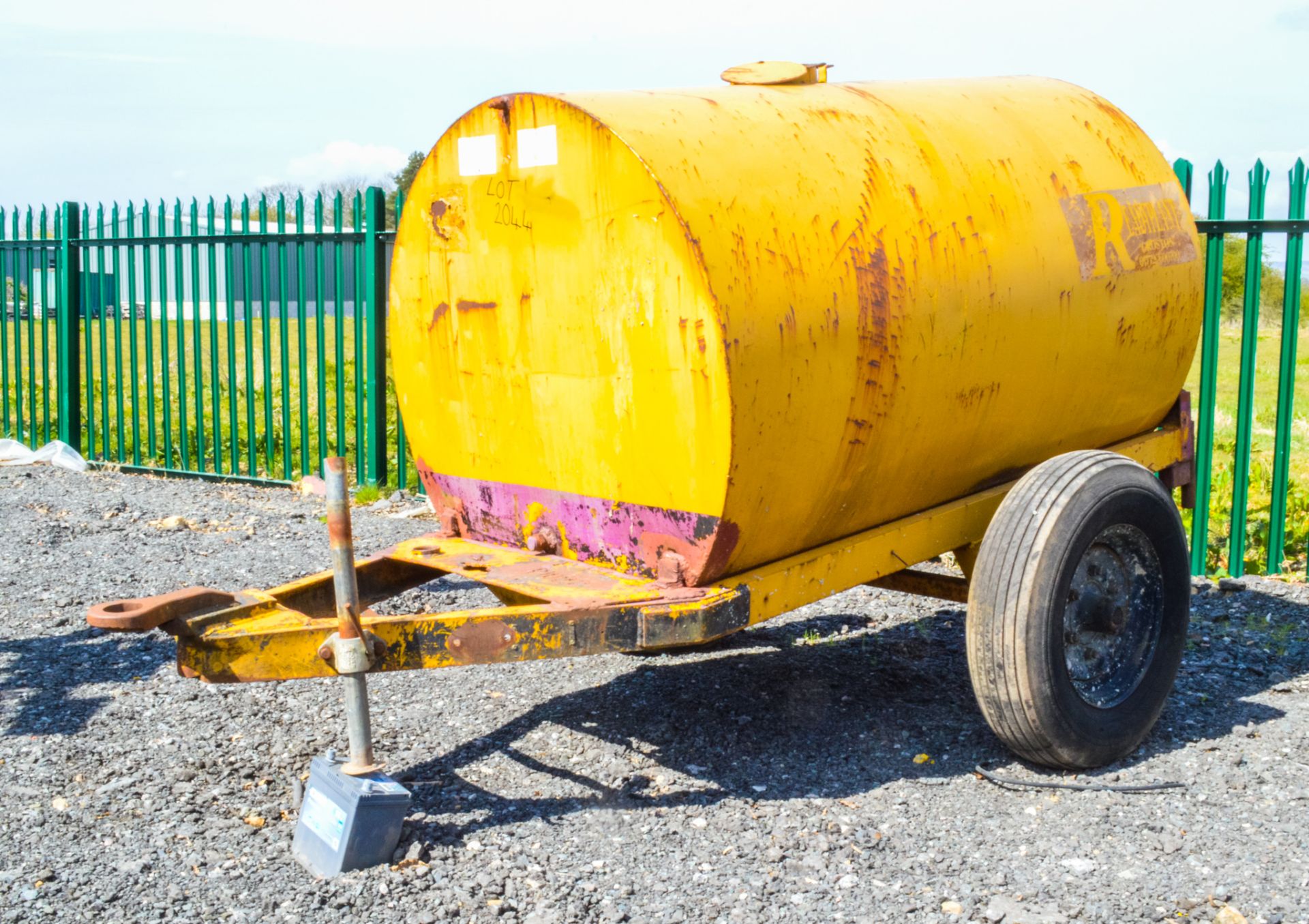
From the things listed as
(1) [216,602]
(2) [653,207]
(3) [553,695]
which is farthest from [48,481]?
(2) [653,207]

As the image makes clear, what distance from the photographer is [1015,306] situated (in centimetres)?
380

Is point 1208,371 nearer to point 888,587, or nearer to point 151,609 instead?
point 888,587

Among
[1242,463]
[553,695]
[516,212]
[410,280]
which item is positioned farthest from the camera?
[1242,463]

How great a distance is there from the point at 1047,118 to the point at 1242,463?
8.43 feet

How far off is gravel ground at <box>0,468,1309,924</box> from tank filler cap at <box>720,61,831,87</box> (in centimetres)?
209

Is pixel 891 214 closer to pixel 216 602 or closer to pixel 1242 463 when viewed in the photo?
pixel 216 602

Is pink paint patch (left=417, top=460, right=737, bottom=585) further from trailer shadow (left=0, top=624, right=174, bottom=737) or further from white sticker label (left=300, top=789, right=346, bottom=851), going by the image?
trailer shadow (left=0, top=624, right=174, bottom=737)

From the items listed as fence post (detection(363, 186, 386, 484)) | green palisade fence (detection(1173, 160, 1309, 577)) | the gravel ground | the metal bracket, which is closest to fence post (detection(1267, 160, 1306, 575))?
green palisade fence (detection(1173, 160, 1309, 577))

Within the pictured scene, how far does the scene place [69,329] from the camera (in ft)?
32.4

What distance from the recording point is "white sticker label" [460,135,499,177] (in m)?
3.68

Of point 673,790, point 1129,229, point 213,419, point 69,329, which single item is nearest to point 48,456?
point 69,329

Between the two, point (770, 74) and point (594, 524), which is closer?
point (594, 524)

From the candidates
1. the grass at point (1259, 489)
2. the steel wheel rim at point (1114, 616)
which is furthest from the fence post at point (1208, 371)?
the steel wheel rim at point (1114, 616)

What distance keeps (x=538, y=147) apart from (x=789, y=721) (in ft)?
6.74
